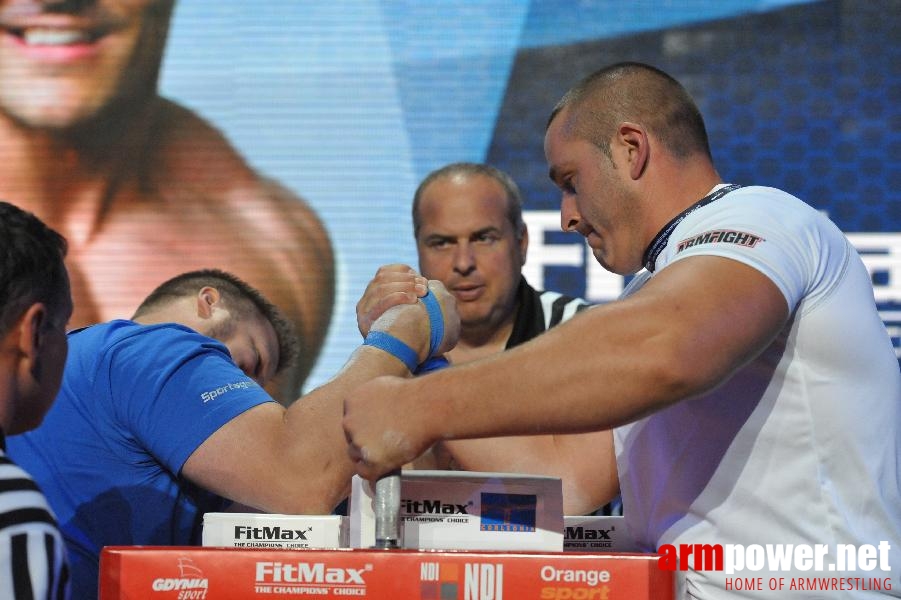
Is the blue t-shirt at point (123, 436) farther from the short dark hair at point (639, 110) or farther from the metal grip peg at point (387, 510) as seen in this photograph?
the short dark hair at point (639, 110)

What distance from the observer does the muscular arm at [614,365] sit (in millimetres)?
1110

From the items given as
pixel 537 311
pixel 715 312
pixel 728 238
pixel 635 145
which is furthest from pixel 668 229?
pixel 537 311

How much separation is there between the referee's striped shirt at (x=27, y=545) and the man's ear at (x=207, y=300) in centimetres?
101

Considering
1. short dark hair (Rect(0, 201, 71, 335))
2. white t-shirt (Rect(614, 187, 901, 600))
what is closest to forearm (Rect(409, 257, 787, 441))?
white t-shirt (Rect(614, 187, 901, 600))

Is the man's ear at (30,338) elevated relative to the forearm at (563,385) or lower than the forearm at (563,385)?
elevated

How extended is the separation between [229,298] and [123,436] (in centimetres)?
58

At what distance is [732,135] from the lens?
3.96 m

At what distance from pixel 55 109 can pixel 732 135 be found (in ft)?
8.53

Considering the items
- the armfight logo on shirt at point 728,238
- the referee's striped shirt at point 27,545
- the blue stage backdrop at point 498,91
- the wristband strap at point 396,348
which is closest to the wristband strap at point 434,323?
the wristband strap at point 396,348

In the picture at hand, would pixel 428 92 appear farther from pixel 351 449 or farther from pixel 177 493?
pixel 351 449

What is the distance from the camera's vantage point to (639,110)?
61.7 inches

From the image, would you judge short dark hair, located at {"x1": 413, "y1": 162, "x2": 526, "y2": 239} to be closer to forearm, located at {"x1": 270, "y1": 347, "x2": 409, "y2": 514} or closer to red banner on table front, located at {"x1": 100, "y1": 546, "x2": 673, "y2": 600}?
forearm, located at {"x1": 270, "y1": 347, "x2": 409, "y2": 514}

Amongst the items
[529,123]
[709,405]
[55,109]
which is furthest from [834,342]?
[55,109]

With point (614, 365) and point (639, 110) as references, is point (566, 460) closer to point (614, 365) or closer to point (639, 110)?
point (639, 110)
